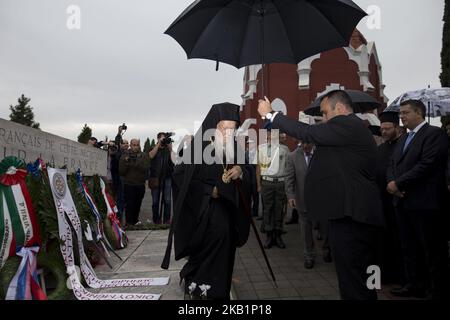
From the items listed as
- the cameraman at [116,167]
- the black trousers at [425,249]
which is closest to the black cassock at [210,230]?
the black trousers at [425,249]

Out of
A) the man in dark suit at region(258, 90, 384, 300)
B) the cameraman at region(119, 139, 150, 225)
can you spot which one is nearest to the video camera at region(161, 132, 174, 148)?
the cameraman at region(119, 139, 150, 225)

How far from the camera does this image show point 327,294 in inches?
163

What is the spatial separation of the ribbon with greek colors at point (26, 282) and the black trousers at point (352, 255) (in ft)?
9.46

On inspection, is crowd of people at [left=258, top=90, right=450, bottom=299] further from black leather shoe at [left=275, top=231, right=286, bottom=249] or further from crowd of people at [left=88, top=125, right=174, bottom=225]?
crowd of people at [left=88, top=125, right=174, bottom=225]

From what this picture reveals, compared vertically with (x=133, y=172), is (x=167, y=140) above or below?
above

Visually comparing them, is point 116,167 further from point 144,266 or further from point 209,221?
point 209,221

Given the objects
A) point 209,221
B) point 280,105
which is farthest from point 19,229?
point 280,105

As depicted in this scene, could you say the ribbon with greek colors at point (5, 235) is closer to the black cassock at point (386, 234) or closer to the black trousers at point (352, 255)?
the black trousers at point (352, 255)

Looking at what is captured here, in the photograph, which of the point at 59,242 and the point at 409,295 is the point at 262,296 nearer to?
the point at 409,295

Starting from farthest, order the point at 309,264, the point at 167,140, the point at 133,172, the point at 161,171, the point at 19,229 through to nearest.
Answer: the point at 161,171 → the point at 167,140 → the point at 133,172 → the point at 309,264 → the point at 19,229

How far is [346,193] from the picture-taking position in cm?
290

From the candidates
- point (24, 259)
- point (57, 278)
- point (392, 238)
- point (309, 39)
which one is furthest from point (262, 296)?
point (309, 39)

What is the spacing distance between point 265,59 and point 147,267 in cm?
348

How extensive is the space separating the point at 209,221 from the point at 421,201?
2.44m
